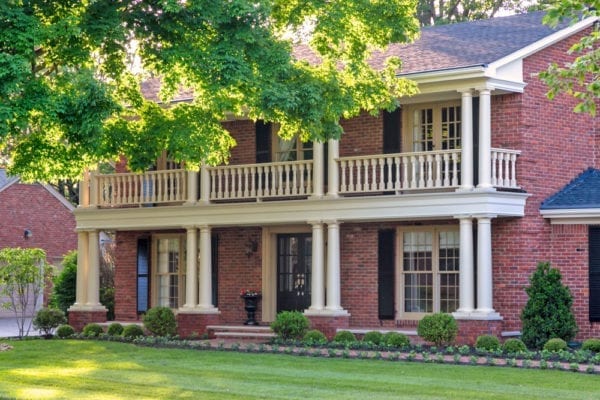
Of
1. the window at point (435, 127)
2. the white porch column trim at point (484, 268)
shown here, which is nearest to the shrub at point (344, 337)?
the white porch column trim at point (484, 268)

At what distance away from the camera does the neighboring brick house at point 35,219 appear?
155ft

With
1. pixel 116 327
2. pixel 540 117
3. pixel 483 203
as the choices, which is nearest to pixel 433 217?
pixel 483 203

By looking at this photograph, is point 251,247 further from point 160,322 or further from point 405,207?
point 405,207

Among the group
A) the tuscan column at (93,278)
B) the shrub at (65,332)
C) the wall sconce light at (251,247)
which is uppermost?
the wall sconce light at (251,247)

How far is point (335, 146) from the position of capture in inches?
1141

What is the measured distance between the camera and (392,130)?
29.6 m

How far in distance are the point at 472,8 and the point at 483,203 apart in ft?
74.5

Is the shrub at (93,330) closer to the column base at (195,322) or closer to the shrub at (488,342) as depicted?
the column base at (195,322)

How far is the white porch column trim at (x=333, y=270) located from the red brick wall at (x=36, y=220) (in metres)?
21.6

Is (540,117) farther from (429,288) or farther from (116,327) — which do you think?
(116,327)

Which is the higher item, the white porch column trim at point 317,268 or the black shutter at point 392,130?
the black shutter at point 392,130

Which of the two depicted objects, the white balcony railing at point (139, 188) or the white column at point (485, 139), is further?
the white balcony railing at point (139, 188)

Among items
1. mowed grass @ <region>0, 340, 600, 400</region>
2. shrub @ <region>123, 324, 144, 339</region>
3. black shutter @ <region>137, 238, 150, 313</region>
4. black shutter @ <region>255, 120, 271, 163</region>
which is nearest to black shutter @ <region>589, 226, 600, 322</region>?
mowed grass @ <region>0, 340, 600, 400</region>

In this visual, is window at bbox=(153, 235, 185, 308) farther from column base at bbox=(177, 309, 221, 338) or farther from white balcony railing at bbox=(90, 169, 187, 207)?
column base at bbox=(177, 309, 221, 338)
